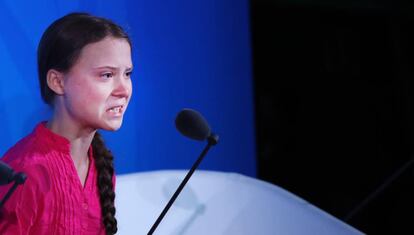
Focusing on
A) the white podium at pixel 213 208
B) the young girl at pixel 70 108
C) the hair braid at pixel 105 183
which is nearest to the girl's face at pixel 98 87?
the young girl at pixel 70 108

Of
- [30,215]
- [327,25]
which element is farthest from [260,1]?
[30,215]

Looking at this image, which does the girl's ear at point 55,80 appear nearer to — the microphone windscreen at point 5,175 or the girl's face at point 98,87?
the girl's face at point 98,87

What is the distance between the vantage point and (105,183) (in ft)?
3.67

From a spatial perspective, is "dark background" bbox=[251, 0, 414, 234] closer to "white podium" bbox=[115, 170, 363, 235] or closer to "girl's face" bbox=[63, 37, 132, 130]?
"white podium" bbox=[115, 170, 363, 235]

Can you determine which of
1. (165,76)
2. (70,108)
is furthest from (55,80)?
(165,76)

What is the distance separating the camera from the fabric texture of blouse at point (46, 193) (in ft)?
3.06

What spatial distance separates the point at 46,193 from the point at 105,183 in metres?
0.16

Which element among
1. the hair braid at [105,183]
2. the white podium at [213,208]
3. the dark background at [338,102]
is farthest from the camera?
the dark background at [338,102]

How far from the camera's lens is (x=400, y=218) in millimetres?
2125

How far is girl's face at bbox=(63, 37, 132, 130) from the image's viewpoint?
100cm

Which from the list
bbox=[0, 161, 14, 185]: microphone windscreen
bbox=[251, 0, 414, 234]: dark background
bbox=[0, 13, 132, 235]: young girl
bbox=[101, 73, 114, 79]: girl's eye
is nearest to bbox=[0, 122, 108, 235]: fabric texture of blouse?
bbox=[0, 13, 132, 235]: young girl

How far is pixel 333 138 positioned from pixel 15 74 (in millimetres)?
1287

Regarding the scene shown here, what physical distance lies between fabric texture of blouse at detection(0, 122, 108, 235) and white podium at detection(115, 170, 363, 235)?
22 cm

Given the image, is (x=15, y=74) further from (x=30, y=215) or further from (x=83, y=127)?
(x=30, y=215)
